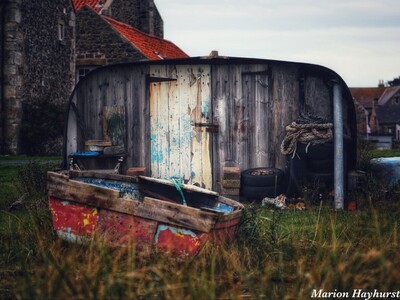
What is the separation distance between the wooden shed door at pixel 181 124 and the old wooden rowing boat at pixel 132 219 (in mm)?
4524

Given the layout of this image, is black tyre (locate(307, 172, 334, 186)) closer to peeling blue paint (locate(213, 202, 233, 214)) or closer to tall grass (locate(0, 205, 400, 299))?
tall grass (locate(0, 205, 400, 299))

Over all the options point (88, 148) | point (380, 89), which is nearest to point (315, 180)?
point (88, 148)

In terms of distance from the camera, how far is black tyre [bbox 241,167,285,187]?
10117 mm

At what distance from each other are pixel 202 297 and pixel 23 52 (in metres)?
17.6

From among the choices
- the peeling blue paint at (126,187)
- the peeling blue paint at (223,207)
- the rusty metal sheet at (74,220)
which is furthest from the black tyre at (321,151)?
the rusty metal sheet at (74,220)

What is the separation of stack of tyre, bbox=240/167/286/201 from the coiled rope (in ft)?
1.57

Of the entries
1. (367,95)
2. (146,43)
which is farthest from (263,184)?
(367,95)

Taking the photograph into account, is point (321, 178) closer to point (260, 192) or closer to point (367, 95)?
point (260, 192)

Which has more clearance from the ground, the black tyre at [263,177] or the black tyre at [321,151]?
the black tyre at [321,151]

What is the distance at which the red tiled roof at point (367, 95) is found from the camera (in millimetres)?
74975

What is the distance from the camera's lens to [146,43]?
24.4 m

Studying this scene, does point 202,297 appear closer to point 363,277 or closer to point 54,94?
point 363,277

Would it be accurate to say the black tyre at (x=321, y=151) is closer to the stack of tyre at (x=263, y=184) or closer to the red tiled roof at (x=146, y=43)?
the stack of tyre at (x=263, y=184)

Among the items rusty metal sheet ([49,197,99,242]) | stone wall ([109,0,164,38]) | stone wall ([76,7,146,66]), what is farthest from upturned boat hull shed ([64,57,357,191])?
stone wall ([109,0,164,38])
